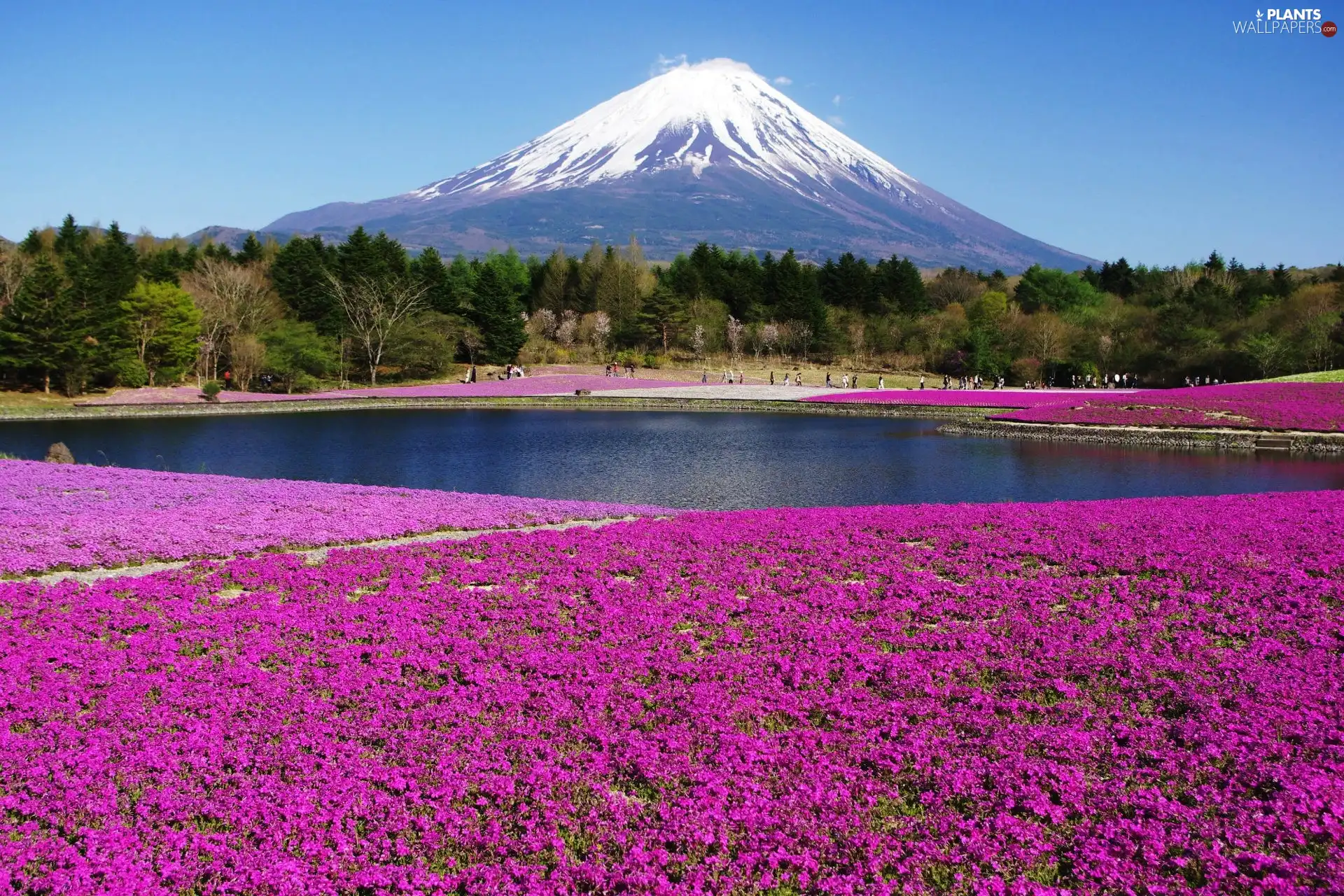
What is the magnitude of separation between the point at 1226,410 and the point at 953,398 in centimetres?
1710

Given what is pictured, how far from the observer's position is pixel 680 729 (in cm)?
769

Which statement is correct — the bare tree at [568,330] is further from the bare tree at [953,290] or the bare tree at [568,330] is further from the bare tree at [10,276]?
the bare tree at [10,276]

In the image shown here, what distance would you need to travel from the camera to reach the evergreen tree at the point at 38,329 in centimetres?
5328

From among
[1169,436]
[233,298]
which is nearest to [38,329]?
[233,298]

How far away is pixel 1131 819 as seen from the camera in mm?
6359

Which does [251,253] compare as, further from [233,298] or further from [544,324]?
[544,324]

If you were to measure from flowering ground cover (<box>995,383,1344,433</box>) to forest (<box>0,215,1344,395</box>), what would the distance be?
820 inches

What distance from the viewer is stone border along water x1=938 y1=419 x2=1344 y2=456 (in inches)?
1439

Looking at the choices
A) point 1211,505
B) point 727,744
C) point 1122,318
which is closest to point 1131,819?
point 727,744

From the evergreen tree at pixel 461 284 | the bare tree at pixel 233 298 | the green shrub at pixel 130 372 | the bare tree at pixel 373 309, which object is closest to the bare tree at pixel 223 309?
the bare tree at pixel 233 298

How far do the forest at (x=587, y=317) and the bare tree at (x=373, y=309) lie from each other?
0.21 meters

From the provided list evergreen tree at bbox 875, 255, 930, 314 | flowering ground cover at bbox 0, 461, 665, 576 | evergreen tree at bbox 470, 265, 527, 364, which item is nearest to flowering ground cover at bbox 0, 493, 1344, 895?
flowering ground cover at bbox 0, 461, 665, 576

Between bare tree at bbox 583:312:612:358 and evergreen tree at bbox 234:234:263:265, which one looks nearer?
evergreen tree at bbox 234:234:263:265

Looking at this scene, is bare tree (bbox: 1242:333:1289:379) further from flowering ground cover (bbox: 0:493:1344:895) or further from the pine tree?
the pine tree
